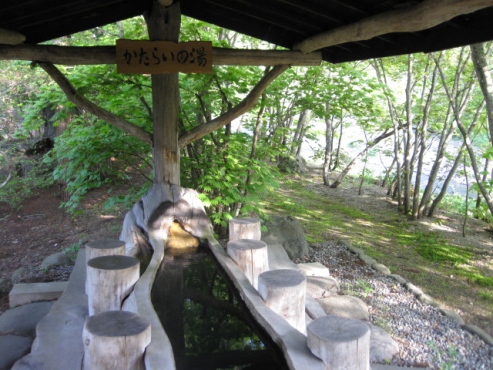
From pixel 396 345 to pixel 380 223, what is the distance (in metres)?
5.29

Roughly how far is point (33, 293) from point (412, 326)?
3888 millimetres

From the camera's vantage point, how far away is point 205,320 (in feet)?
10.5

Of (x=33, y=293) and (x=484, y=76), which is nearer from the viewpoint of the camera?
(x=33, y=293)

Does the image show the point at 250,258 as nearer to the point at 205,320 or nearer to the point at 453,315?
the point at 205,320

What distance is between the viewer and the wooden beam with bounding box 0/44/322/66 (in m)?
3.79

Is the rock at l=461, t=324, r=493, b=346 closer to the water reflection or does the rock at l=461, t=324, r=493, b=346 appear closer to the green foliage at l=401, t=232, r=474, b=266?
the green foliage at l=401, t=232, r=474, b=266

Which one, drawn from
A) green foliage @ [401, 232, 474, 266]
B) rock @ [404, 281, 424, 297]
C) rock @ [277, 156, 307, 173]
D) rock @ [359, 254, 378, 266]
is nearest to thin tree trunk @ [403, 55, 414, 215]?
green foliage @ [401, 232, 474, 266]

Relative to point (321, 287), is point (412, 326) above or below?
below

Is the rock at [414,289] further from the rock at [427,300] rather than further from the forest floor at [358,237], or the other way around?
the forest floor at [358,237]

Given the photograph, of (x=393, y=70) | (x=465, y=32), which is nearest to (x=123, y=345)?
(x=465, y=32)

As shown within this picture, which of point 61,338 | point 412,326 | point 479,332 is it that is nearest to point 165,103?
point 61,338

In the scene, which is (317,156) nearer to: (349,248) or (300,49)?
(349,248)

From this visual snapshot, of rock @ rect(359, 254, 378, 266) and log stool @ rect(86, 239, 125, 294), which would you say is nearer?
log stool @ rect(86, 239, 125, 294)

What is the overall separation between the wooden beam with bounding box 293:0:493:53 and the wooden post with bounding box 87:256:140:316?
8.53ft
